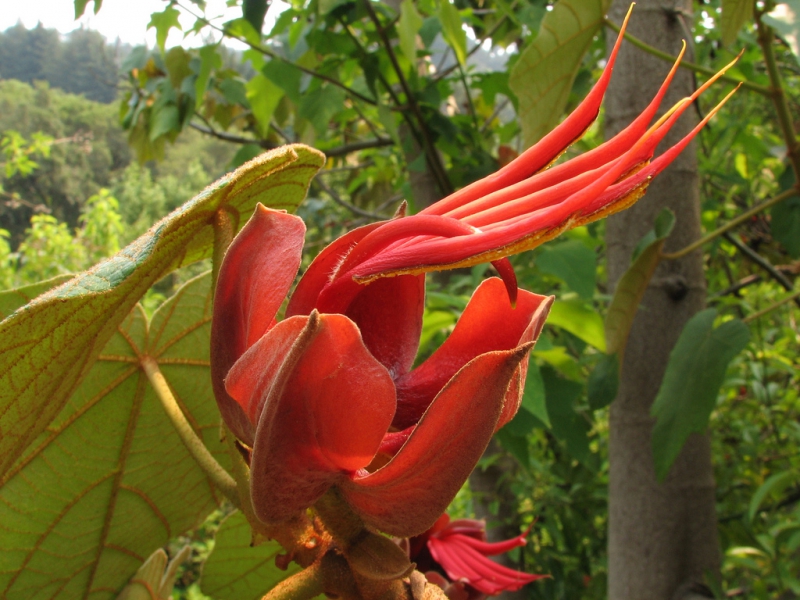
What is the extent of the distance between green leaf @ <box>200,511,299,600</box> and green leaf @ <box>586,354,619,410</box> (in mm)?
519

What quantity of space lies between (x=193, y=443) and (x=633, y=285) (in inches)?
23.5

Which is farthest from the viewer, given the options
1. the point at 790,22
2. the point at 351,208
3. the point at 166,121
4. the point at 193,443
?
the point at 351,208

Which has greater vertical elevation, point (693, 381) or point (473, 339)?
point (473, 339)

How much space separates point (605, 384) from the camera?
782 millimetres

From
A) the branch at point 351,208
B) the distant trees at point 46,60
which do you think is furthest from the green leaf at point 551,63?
the distant trees at point 46,60

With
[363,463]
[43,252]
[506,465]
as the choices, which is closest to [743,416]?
[506,465]

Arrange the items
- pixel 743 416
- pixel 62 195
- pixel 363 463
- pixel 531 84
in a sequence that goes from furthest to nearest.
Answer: pixel 62 195, pixel 743 416, pixel 531 84, pixel 363 463

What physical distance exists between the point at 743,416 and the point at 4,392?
67.9 inches

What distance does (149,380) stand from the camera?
A: 0.33 m

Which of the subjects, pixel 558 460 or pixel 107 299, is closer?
pixel 107 299

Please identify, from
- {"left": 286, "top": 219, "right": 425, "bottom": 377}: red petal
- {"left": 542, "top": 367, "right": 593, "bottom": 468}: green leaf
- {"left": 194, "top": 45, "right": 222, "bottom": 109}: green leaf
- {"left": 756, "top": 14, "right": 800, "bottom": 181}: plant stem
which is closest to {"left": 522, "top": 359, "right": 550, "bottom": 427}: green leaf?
{"left": 542, "top": 367, "right": 593, "bottom": 468}: green leaf

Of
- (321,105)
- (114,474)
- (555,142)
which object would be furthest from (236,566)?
(321,105)

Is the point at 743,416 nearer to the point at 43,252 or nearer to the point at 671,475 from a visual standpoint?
the point at 671,475

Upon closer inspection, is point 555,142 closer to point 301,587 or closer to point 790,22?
point 301,587
